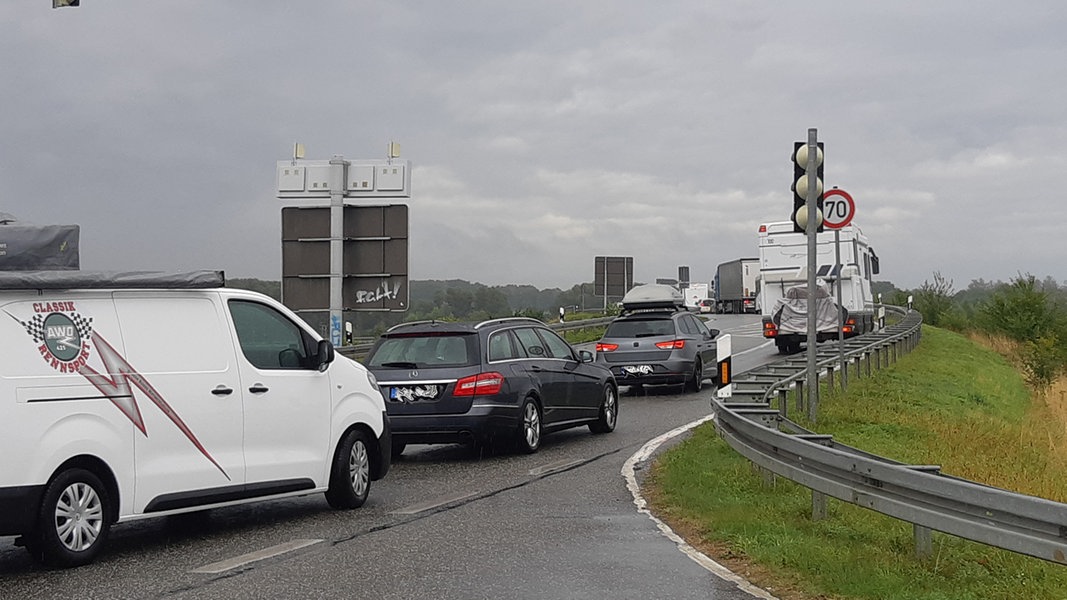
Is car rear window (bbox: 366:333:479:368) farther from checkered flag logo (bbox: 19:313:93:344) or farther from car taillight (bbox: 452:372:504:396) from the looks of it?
checkered flag logo (bbox: 19:313:93:344)

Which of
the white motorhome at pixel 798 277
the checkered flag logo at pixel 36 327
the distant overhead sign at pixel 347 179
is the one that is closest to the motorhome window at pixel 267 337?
the checkered flag logo at pixel 36 327

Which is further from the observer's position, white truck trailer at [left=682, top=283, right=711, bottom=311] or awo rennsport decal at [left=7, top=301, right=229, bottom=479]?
white truck trailer at [left=682, top=283, right=711, bottom=311]

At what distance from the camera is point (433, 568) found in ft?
25.8

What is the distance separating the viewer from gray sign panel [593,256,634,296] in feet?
163

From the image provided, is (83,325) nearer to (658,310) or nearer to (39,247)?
(39,247)

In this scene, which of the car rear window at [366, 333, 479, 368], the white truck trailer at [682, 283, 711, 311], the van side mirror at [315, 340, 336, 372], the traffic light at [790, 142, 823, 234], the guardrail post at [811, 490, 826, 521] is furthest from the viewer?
the white truck trailer at [682, 283, 711, 311]

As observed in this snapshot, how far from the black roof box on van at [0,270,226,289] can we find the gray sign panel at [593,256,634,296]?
40881 millimetres

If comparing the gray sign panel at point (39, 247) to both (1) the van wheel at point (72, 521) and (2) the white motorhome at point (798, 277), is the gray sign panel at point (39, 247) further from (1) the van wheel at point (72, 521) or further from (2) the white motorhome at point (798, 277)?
(2) the white motorhome at point (798, 277)

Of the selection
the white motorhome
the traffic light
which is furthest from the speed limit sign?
the white motorhome

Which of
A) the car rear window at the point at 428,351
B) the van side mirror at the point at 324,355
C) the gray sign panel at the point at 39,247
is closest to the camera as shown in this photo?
the gray sign panel at the point at 39,247

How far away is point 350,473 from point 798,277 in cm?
2543

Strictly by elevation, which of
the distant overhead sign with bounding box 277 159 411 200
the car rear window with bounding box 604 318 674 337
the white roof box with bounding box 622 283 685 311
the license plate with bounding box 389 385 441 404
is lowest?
the license plate with bounding box 389 385 441 404

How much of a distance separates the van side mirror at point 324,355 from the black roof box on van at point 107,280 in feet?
4.06

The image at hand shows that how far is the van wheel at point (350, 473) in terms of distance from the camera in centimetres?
1037
